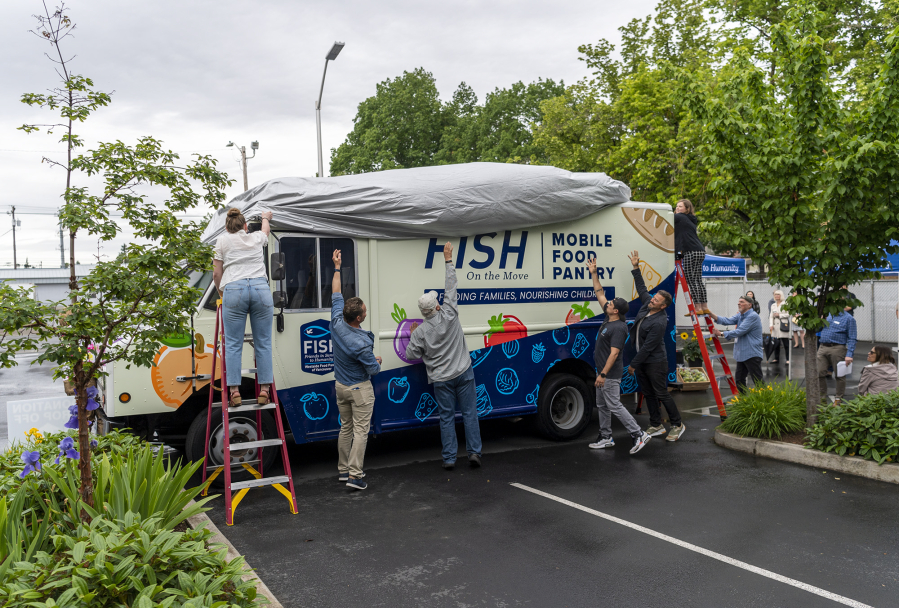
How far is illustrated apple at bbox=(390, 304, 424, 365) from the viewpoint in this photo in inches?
281

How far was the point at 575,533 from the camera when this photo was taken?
5.26m

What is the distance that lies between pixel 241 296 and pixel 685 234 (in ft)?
19.9

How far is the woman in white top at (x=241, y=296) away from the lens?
5.88 m

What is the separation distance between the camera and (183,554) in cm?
320

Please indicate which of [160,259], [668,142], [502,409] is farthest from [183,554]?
A: [668,142]

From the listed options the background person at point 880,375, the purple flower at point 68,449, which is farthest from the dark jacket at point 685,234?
the purple flower at point 68,449

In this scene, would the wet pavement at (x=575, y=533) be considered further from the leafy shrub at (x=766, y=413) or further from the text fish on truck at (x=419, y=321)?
the text fish on truck at (x=419, y=321)

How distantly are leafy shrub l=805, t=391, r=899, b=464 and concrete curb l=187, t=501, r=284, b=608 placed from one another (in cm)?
591

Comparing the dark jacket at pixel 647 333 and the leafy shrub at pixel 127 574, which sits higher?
the dark jacket at pixel 647 333

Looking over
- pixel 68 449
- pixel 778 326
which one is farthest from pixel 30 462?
pixel 778 326

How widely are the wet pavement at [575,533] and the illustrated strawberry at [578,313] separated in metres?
1.65

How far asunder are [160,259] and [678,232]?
23.2 feet

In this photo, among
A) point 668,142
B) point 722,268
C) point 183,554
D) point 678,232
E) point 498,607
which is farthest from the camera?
point 668,142

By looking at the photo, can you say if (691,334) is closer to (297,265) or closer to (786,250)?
(786,250)
